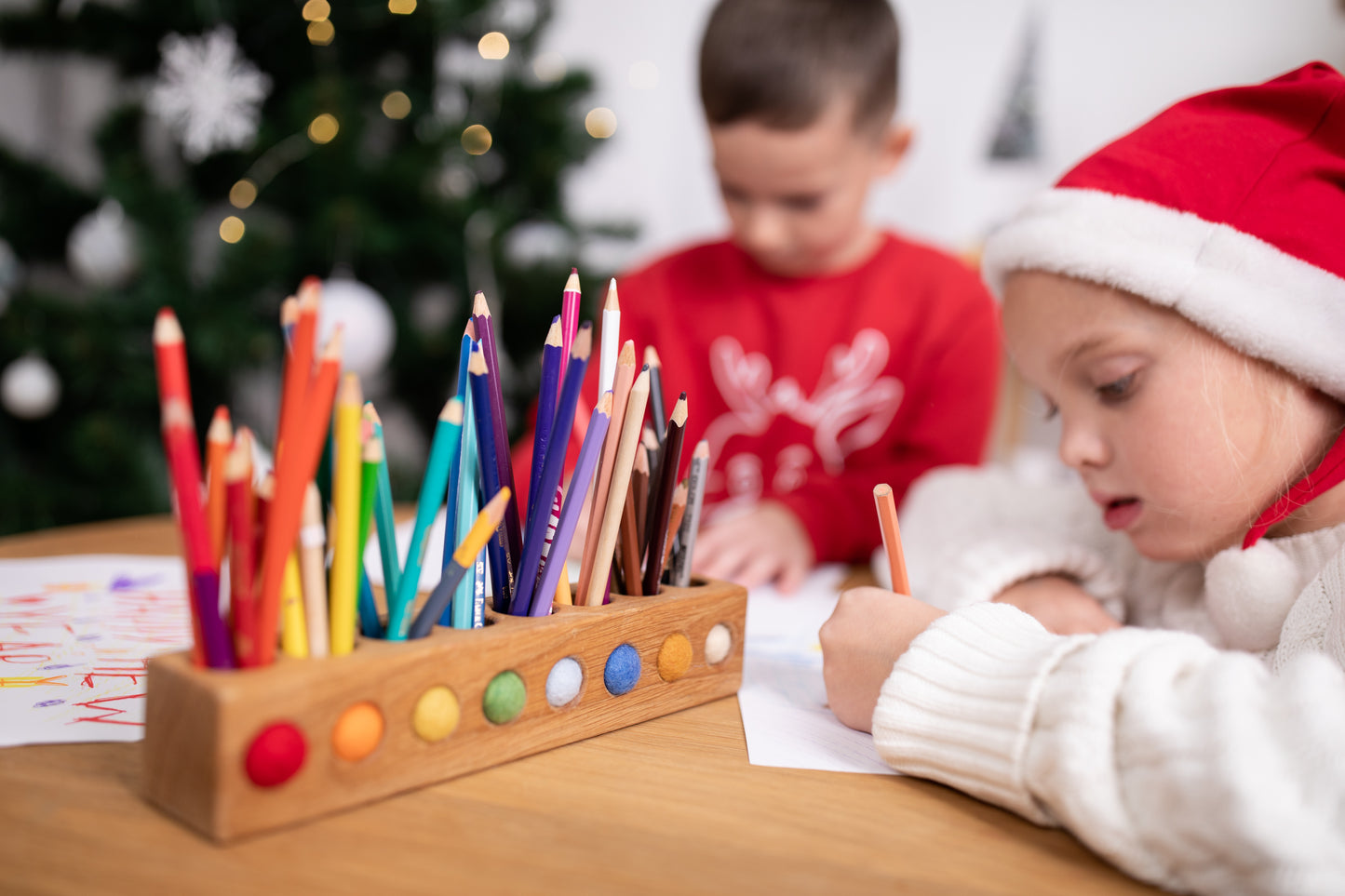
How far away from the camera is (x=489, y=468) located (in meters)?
0.37

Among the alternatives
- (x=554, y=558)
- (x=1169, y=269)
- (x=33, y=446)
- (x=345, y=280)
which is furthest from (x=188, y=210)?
(x=1169, y=269)

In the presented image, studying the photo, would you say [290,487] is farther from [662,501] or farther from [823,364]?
[823,364]

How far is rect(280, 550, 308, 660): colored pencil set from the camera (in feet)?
1.00

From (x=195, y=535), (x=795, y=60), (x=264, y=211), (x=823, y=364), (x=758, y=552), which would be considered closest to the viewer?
(x=195, y=535)

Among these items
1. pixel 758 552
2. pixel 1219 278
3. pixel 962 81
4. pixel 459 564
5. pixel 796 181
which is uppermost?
pixel 962 81

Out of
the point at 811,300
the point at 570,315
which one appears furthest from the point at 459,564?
the point at 811,300

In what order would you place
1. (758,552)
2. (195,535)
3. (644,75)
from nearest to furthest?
(195,535), (758,552), (644,75)

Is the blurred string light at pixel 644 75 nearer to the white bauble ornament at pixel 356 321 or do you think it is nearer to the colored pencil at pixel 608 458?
the white bauble ornament at pixel 356 321

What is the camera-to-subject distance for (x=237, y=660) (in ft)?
0.97

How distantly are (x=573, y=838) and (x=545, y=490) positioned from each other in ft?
0.44

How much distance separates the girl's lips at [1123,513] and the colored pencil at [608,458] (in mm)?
313

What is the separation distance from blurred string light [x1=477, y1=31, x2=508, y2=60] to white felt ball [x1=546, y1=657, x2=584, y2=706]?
1201 millimetres

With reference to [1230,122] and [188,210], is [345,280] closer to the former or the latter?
[188,210]

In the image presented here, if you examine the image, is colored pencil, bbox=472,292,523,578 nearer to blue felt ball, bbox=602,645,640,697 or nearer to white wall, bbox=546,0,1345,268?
blue felt ball, bbox=602,645,640,697
